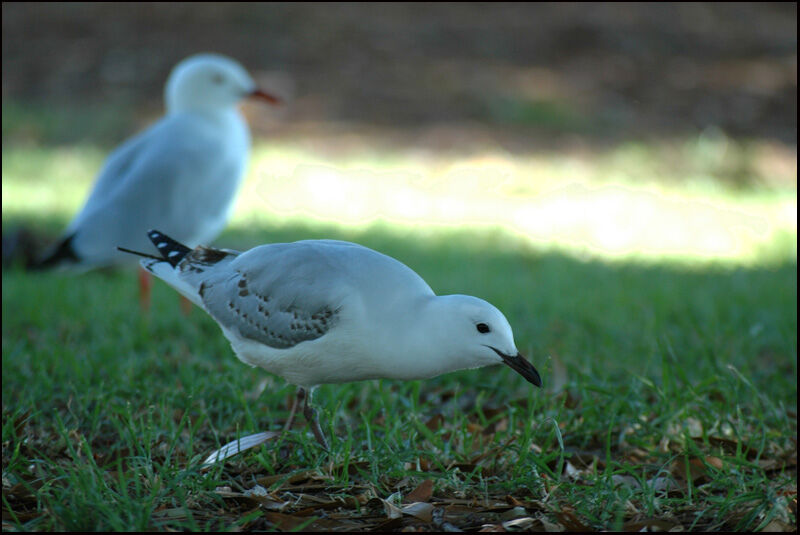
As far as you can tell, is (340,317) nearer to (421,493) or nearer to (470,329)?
(470,329)

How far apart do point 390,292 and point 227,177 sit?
3.00 meters

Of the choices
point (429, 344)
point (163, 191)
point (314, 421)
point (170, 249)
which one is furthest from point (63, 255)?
point (429, 344)

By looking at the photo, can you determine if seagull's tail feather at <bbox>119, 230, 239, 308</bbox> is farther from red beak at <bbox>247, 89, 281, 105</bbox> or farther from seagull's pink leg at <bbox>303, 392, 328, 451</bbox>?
red beak at <bbox>247, 89, 281, 105</bbox>

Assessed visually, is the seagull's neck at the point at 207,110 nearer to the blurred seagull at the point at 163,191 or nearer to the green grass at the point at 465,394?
the blurred seagull at the point at 163,191

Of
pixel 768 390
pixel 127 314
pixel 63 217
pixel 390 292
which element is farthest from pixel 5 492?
pixel 63 217

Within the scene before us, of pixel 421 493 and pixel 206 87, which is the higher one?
pixel 206 87

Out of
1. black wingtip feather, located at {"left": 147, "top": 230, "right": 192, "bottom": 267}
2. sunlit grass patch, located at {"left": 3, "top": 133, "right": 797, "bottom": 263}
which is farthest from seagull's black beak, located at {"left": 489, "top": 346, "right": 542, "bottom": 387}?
sunlit grass patch, located at {"left": 3, "top": 133, "right": 797, "bottom": 263}

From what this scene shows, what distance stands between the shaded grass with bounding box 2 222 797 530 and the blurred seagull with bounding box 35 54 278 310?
0.33 meters

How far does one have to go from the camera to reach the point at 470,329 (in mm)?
2740

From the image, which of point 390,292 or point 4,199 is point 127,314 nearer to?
point 390,292

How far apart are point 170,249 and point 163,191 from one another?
1.98 m

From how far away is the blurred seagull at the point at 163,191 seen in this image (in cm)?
522

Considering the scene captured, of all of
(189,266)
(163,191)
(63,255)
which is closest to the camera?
(189,266)

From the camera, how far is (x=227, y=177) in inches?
221
